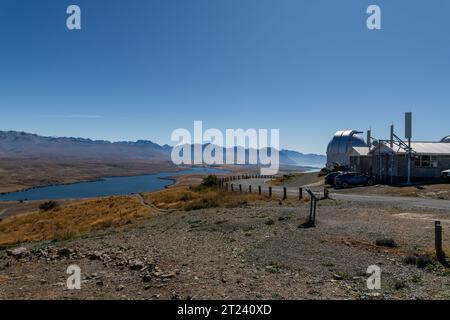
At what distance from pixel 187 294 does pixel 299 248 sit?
4.95 m

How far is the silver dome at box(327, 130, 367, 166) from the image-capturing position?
64000 millimetres

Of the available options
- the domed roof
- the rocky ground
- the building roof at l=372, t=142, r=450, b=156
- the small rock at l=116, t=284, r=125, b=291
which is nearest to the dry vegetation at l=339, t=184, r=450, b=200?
the building roof at l=372, t=142, r=450, b=156

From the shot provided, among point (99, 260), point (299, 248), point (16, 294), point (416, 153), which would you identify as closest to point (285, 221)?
point (299, 248)

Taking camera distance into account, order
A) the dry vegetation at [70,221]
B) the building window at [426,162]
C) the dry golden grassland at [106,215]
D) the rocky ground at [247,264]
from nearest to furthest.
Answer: the rocky ground at [247,264] < the dry golden grassland at [106,215] < the dry vegetation at [70,221] < the building window at [426,162]

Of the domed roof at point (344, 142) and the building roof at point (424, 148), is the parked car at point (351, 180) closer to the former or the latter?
the building roof at point (424, 148)

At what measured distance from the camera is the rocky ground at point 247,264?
7.88 meters

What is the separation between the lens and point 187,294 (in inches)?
302

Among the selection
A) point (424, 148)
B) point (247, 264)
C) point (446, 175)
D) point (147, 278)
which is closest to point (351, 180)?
point (446, 175)

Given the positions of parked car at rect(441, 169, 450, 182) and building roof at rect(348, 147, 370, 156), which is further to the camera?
building roof at rect(348, 147, 370, 156)

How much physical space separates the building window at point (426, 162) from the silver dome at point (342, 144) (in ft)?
72.6

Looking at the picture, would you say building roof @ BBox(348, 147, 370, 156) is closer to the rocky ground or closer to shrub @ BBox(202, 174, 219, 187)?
shrub @ BBox(202, 174, 219, 187)

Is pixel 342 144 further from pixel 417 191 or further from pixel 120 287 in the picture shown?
pixel 120 287

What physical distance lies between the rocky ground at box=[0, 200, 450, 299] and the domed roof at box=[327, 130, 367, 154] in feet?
162

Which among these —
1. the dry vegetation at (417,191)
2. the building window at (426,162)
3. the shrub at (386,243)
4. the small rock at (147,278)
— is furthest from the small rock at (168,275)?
the building window at (426,162)
